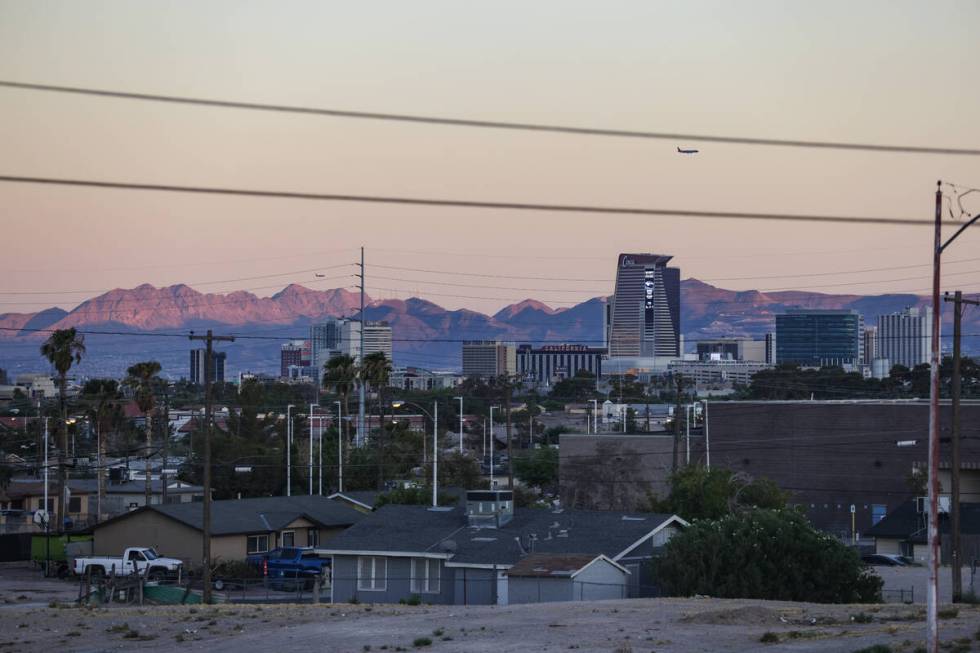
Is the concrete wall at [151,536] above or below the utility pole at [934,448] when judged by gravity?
below

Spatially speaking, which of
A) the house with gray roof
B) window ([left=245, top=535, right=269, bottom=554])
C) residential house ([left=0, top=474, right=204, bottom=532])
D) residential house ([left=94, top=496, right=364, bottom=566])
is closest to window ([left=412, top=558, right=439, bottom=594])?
the house with gray roof

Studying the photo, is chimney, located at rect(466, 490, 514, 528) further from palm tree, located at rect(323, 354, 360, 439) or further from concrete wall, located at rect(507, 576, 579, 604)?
palm tree, located at rect(323, 354, 360, 439)

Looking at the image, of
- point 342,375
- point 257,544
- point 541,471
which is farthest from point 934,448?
point 541,471

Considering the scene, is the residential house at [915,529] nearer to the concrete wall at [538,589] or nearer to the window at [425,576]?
the concrete wall at [538,589]

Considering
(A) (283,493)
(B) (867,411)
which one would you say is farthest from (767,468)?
(A) (283,493)

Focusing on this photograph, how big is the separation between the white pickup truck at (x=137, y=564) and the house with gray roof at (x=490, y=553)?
10670mm

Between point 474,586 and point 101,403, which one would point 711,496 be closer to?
point 474,586

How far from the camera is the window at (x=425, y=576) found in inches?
1999

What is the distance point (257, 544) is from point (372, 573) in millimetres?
16929

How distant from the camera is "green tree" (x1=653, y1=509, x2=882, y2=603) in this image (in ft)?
148

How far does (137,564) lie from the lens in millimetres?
60781

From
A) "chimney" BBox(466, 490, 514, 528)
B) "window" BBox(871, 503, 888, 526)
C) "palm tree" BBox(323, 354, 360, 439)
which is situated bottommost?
"window" BBox(871, 503, 888, 526)

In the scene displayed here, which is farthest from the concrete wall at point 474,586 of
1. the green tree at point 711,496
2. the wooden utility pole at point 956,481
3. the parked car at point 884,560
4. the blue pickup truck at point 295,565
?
the parked car at point 884,560

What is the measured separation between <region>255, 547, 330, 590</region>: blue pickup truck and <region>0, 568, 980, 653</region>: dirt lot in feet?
57.8
